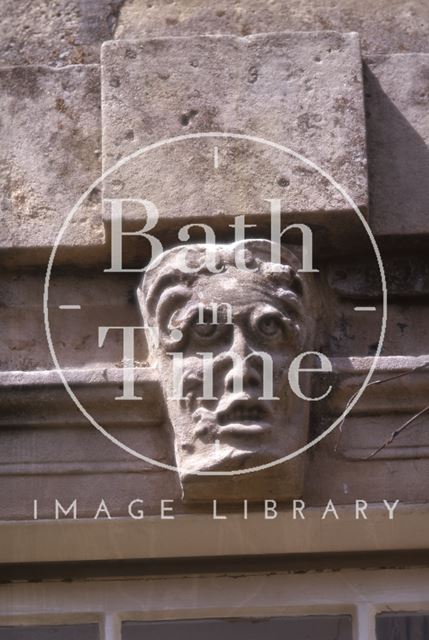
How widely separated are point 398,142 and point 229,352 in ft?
2.12

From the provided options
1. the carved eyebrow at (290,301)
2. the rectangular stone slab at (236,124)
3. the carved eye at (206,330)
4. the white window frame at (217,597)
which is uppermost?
the rectangular stone slab at (236,124)

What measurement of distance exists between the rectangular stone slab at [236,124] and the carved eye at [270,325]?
25 centimetres

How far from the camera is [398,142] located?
3279mm

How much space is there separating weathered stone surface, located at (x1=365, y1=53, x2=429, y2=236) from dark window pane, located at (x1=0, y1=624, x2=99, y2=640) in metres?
0.96

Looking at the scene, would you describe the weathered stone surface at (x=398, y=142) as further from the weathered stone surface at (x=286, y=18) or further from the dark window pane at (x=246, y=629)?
the dark window pane at (x=246, y=629)

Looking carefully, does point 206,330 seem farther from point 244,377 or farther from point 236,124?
point 236,124

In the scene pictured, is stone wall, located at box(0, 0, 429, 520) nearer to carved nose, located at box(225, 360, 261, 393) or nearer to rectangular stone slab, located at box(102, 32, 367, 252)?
rectangular stone slab, located at box(102, 32, 367, 252)

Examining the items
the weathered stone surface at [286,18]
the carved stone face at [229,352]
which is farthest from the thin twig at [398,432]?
the weathered stone surface at [286,18]

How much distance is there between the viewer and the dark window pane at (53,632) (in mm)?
3029

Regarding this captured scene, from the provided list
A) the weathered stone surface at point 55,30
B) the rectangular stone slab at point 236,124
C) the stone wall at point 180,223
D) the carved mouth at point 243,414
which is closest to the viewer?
the carved mouth at point 243,414

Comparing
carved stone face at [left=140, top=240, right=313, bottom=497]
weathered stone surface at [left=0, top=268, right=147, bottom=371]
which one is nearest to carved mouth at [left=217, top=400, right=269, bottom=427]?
carved stone face at [left=140, top=240, right=313, bottom=497]

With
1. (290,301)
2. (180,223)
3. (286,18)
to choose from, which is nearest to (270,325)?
(290,301)

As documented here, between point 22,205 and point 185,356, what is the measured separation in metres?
0.52

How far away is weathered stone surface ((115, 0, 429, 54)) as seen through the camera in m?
3.47
